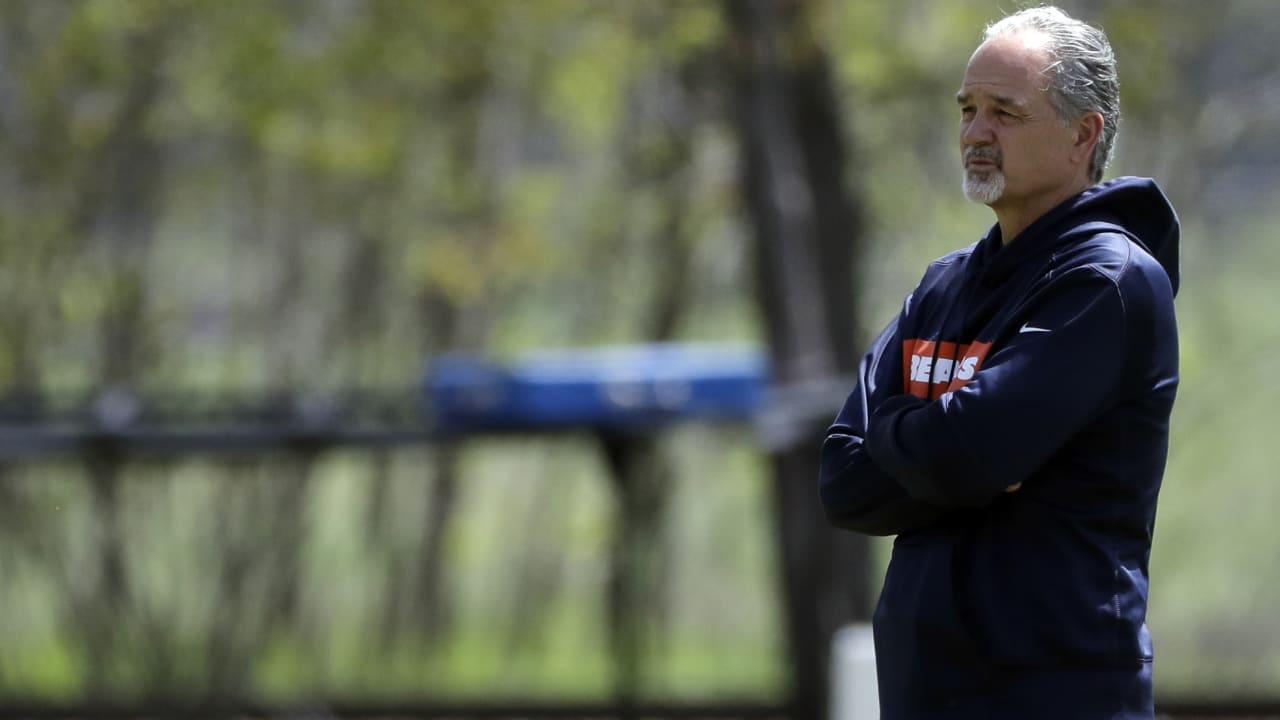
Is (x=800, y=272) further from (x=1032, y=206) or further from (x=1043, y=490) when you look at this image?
(x=1043, y=490)

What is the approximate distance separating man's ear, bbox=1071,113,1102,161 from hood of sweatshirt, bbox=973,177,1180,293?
0.16 feet

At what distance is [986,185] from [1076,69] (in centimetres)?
20

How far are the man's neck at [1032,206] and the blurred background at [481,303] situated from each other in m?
6.39

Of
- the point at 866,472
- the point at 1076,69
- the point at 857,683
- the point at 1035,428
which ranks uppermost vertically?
the point at 1076,69

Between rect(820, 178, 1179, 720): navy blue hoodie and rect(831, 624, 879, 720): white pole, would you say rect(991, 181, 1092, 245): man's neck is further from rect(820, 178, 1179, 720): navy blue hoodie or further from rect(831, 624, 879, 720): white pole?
rect(831, 624, 879, 720): white pole

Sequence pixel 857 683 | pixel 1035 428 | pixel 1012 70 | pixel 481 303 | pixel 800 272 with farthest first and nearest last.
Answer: pixel 481 303, pixel 800 272, pixel 857 683, pixel 1012 70, pixel 1035 428

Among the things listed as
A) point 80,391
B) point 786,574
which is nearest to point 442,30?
point 80,391

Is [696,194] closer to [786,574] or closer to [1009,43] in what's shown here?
[786,574]

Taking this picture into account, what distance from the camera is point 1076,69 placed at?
2.29 meters

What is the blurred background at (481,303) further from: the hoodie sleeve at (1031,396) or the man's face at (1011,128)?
the hoodie sleeve at (1031,396)

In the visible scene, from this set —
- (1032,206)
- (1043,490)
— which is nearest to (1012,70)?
(1032,206)

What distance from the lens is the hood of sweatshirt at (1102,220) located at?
230cm

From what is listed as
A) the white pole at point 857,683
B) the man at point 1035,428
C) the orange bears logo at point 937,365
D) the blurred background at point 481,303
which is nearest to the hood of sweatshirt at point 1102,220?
the man at point 1035,428

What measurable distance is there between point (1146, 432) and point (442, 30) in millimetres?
12316
